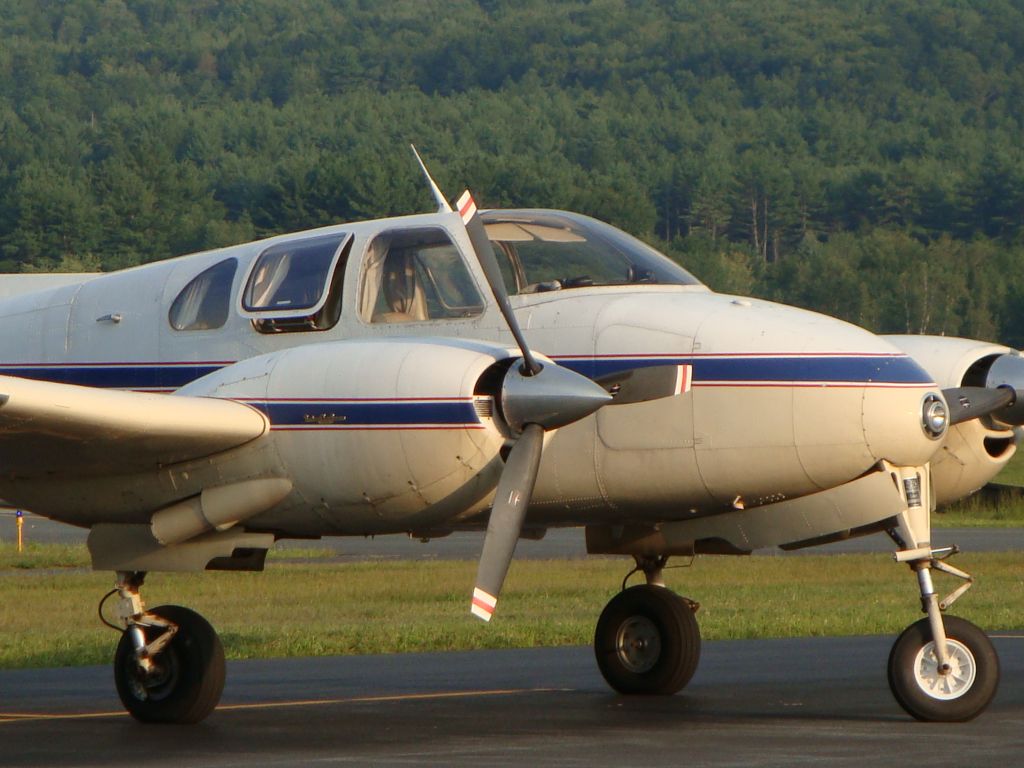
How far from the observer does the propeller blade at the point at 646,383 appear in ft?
36.1

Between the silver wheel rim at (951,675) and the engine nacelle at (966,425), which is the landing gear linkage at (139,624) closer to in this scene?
the silver wheel rim at (951,675)

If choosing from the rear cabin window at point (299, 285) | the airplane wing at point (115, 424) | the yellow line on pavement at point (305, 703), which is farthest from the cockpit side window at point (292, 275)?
Answer: the yellow line on pavement at point (305, 703)

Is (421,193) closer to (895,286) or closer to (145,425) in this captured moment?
(895,286)

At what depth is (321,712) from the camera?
13.8m

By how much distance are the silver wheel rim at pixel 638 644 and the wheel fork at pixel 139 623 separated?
3.64 m

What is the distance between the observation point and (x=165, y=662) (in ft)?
42.3

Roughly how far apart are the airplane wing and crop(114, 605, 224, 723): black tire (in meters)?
1.57

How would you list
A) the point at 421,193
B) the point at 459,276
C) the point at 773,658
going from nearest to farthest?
the point at 459,276, the point at 773,658, the point at 421,193

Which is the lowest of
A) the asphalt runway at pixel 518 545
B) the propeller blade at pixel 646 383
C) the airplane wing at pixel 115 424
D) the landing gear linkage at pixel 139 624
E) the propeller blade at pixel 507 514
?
the landing gear linkage at pixel 139 624

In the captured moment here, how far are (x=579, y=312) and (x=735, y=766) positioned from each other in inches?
122

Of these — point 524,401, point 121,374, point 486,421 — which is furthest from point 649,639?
point 121,374

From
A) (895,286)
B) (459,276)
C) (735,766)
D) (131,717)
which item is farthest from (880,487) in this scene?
(895,286)

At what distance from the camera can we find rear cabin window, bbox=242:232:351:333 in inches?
477

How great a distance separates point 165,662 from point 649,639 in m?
3.85
